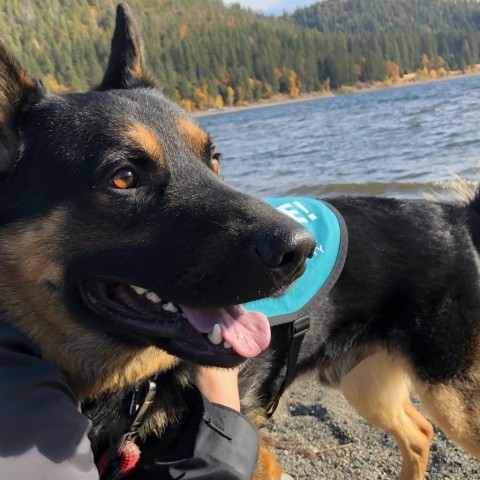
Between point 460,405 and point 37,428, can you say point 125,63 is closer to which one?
point 37,428

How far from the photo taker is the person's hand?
2.82m

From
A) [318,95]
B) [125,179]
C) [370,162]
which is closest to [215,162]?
[125,179]

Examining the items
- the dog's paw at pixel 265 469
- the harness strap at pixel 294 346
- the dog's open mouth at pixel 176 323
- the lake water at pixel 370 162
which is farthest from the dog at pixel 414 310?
the lake water at pixel 370 162

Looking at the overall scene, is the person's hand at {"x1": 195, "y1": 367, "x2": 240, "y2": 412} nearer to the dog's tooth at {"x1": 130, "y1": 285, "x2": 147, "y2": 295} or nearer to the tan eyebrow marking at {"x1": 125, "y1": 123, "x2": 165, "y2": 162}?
the dog's tooth at {"x1": 130, "y1": 285, "x2": 147, "y2": 295}

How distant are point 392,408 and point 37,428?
2.96m

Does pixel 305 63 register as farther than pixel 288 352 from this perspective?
Yes

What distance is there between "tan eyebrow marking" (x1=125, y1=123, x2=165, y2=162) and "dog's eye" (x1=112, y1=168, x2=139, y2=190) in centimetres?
12

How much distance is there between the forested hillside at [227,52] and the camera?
4232 inches

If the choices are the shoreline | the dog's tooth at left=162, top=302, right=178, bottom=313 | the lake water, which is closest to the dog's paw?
the dog's tooth at left=162, top=302, right=178, bottom=313

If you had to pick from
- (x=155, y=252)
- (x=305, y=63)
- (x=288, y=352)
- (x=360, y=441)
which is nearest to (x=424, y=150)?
(x=360, y=441)

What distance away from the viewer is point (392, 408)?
436 centimetres

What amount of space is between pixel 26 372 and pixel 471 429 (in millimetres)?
2787

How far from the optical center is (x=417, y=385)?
3791mm

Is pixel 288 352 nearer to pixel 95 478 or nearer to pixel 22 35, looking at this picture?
pixel 95 478
